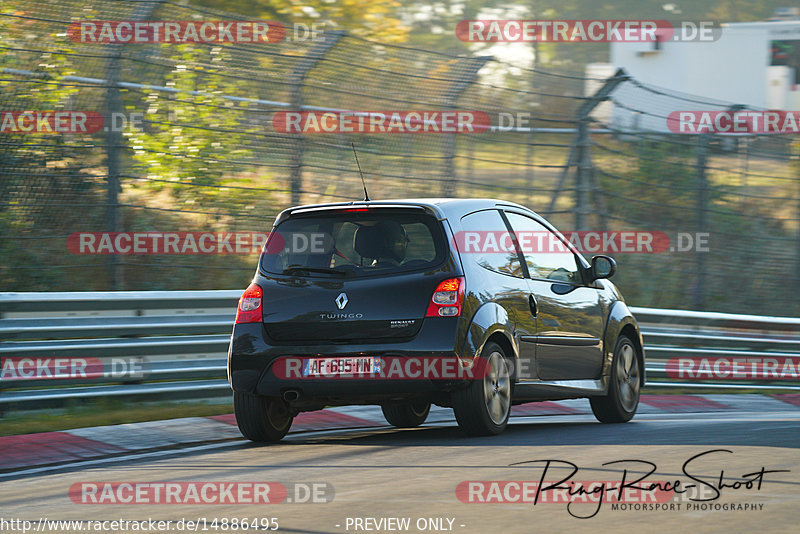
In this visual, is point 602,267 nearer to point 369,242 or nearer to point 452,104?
point 369,242

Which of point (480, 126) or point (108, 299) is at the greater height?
point (480, 126)

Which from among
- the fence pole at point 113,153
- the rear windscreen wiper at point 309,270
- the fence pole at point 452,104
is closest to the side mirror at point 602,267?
the rear windscreen wiper at point 309,270

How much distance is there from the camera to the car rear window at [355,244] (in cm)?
819

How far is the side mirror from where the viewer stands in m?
9.66

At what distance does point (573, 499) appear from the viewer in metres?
6.07

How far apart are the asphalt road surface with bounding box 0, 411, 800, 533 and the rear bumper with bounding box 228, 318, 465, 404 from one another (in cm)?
36

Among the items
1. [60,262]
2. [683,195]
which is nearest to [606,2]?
[683,195]

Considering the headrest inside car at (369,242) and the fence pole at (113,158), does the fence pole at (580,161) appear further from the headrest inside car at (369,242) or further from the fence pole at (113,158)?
the headrest inside car at (369,242)

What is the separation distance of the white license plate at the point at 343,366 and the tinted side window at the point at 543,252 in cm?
162

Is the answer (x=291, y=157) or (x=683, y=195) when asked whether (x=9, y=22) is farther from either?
(x=683, y=195)

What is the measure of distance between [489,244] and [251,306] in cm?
161

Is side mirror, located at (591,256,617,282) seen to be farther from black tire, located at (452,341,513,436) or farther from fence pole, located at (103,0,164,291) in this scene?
fence pole, located at (103,0,164,291)

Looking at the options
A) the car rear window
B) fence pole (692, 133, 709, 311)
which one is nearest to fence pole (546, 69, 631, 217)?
fence pole (692, 133, 709, 311)

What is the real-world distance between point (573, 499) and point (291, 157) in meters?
7.38
